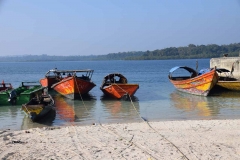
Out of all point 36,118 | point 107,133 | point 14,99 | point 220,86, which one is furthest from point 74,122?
point 220,86

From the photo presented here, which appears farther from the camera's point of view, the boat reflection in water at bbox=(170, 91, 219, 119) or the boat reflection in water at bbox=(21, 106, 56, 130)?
the boat reflection in water at bbox=(170, 91, 219, 119)

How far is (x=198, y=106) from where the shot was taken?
1705cm

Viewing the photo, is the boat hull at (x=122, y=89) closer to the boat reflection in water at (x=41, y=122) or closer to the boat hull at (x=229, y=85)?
the boat reflection in water at (x=41, y=122)

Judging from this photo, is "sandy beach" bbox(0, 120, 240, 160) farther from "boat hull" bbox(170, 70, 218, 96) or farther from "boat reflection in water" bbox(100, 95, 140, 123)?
"boat hull" bbox(170, 70, 218, 96)

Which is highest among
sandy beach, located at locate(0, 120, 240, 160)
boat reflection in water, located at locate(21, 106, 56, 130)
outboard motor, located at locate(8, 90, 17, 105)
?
outboard motor, located at locate(8, 90, 17, 105)

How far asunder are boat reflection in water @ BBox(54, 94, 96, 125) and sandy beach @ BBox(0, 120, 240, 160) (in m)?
2.66

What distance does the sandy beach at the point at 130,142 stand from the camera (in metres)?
7.87

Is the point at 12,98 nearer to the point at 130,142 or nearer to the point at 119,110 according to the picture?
the point at 119,110

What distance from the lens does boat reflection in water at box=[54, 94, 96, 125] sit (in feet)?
45.6

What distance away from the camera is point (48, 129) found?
1103cm

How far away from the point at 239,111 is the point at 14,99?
11574mm

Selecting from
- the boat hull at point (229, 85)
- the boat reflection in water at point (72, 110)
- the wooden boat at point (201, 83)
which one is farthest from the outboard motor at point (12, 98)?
the boat hull at point (229, 85)

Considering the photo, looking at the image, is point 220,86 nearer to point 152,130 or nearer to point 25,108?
point 152,130

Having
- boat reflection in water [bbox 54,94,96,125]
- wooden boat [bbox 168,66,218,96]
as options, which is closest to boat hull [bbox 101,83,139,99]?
boat reflection in water [bbox 54,94,96,125]
